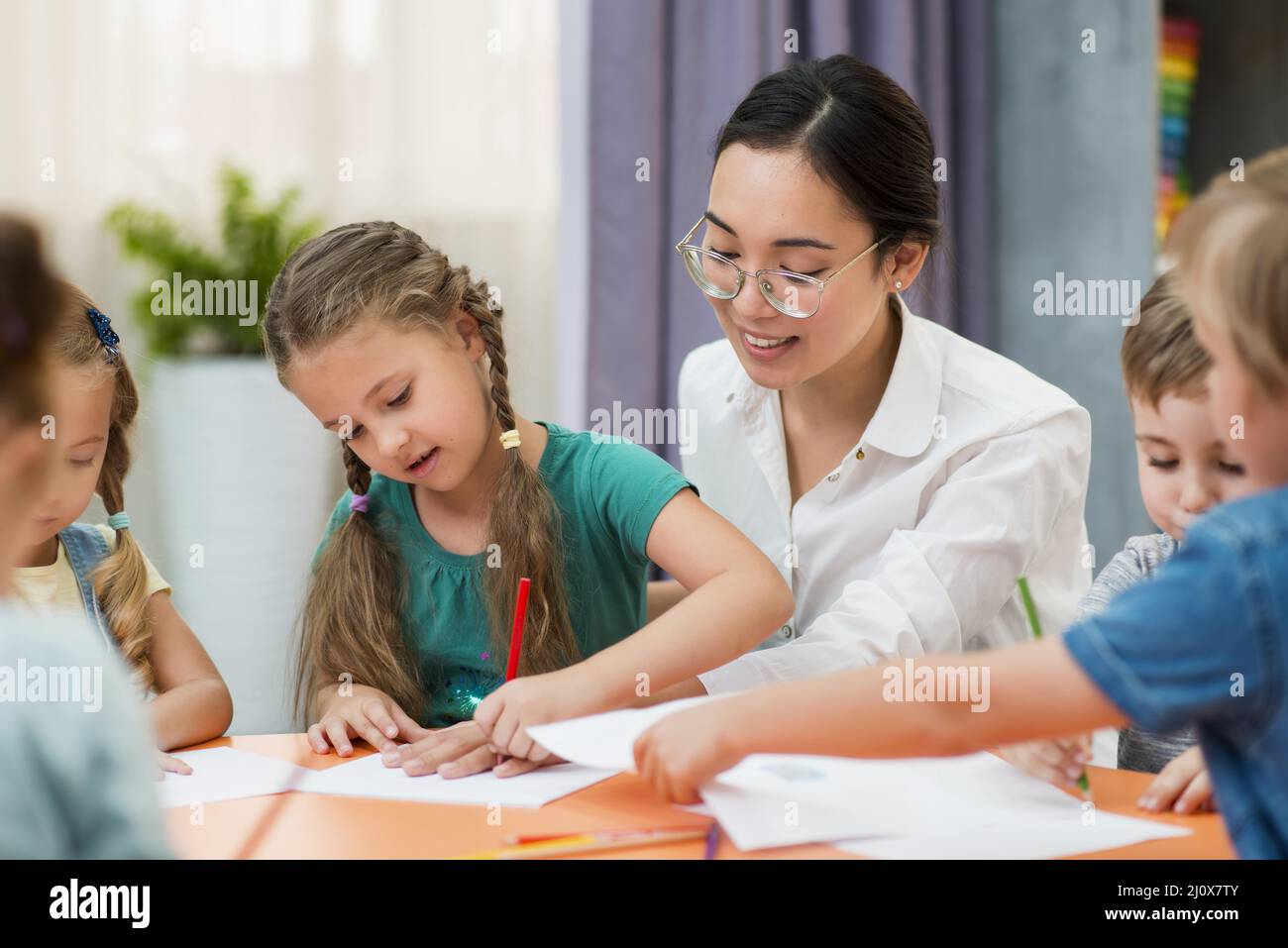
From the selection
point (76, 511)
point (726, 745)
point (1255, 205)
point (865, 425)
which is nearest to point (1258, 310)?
point (1255, 205)

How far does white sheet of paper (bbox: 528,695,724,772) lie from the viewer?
0.79m

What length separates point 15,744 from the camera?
0.49m

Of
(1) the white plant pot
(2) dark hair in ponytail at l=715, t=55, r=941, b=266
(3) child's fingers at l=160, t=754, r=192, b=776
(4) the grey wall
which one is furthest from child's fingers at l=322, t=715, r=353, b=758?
(4) the grey wall

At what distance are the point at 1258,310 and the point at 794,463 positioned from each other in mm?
948

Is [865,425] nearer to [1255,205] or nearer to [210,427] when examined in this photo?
[1255,205]

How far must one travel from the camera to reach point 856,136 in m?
1.28

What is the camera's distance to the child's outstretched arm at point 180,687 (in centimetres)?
103

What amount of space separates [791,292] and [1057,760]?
1.96ft

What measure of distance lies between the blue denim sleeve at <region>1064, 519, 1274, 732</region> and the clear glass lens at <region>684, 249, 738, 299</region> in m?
0.77

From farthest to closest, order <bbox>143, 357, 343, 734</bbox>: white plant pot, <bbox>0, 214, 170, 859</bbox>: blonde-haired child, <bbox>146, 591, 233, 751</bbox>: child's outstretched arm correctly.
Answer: <bbox>143, 357, 343, 734</bbox>: white plant pot
<bbox>146, 591, 233, 751</bbox>: child's outstretched arm
<bbox>0, 214, 170, 859</bbox>: blonde-haired child

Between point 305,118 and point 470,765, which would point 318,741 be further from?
point 305,118

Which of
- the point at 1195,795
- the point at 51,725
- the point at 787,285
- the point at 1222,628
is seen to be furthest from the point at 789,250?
the point at 51,725

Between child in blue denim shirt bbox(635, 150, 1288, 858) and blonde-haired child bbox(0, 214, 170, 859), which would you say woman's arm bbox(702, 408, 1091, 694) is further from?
blonde-haired child bbox(0, 214, 170, 859)

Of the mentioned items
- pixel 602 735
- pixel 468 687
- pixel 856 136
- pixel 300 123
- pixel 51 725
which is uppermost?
pixel 300 123
